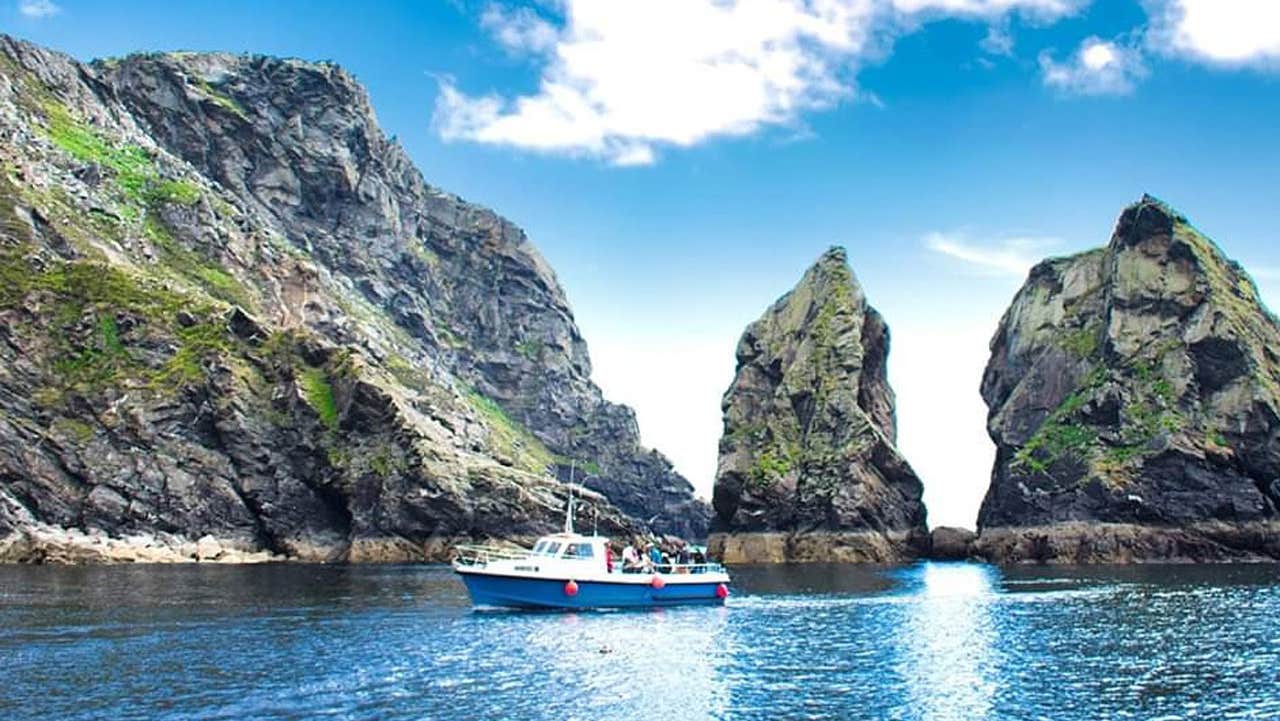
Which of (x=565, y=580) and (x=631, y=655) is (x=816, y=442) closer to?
(x=565, y=580)

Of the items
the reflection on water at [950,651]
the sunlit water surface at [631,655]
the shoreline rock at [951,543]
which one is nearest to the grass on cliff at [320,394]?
the sunlit water surface at [631,655]

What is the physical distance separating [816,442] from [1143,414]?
161ft

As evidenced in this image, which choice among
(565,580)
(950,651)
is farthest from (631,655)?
(565,580)

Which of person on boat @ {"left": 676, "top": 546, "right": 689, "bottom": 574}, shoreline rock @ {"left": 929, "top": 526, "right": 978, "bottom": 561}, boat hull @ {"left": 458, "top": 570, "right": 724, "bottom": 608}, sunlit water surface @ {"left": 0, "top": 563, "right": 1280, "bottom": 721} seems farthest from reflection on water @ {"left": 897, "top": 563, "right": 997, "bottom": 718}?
shoreline rock @ {"left": 929, "top": 526, "right": 978, "bottom": 561}

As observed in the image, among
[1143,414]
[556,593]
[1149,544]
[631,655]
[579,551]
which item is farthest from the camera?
[1143,414]

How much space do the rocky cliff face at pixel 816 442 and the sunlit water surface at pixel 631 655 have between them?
69712 millimetres

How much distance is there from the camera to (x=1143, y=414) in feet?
487

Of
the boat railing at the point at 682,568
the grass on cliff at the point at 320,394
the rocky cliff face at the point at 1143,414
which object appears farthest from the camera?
the grass on cliff at the point at 320,394

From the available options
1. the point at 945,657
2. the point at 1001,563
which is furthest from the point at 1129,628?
the point at 1001,563

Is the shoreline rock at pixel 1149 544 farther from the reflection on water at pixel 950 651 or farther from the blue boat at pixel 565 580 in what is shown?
the blue boat at pixel 565 580

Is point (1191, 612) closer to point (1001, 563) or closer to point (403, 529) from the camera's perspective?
point (1001, 563)

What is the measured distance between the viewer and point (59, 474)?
120500mm

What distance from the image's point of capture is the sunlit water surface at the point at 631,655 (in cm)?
3775

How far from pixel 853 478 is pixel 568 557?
9020cm
